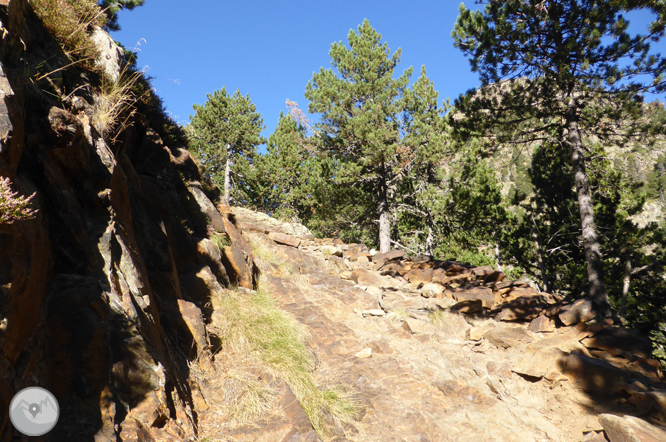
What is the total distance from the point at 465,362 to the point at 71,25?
797 centimetres

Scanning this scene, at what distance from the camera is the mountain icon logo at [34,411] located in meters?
2.19

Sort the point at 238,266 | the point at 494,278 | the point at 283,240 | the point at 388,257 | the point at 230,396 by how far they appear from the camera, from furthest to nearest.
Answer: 1. the point at 388,257
2. the point at 283,240
3. the point at 494,278
4. the point at 238,266
5. the point at 230,396

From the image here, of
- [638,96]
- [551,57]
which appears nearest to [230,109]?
[551,57]

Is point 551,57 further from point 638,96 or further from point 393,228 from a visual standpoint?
point 393,228

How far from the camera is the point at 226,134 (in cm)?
2569

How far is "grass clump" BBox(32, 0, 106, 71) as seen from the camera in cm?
434

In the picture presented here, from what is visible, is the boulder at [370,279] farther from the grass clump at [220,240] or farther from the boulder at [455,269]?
the grass clump at [220,240]

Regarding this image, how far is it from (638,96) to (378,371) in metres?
9.34

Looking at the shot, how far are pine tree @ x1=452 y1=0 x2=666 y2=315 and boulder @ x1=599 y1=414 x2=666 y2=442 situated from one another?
4.40m

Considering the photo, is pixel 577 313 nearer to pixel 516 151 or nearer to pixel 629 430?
pixel 629 430

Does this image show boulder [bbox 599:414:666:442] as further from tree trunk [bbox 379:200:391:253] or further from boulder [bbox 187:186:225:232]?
tree trunk [bbox 379:200:391:253]

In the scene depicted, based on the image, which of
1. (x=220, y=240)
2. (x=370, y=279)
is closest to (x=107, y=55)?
(x=220, y=240)

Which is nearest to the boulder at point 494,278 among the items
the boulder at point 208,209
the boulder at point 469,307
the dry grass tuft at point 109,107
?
the boulder at point 469,307

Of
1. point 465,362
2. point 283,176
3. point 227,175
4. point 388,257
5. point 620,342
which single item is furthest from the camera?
point 283,176
